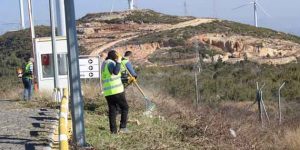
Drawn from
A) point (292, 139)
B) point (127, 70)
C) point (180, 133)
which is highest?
point (127, 70)

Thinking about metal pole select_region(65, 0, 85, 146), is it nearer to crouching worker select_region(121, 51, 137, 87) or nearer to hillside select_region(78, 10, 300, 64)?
crouching worker select_region(121, 51, 137, 87)

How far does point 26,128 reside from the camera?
1166 cm

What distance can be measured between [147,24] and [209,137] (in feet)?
212

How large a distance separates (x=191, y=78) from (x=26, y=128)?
105 feet

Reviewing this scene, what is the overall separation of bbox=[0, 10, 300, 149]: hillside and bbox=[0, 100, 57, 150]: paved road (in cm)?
82

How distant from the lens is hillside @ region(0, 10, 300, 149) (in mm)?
12336

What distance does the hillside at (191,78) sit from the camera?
40.5 feet

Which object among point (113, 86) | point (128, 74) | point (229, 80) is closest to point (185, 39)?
point (229, 80)

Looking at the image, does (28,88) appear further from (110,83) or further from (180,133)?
(180,133)

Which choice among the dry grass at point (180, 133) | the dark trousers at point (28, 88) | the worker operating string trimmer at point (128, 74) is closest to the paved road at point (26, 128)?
the dry grass at point (180, 133)

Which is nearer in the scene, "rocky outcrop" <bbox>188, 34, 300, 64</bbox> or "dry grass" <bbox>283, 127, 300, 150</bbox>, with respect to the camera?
"dry grass" <bbox>283, 127, 300, 150</bbox>

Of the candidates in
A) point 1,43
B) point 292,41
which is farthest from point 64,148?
point 1,43

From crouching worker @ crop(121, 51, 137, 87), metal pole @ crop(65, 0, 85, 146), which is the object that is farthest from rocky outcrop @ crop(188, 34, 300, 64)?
metal pole @ crop(65, 0, 85, 146)

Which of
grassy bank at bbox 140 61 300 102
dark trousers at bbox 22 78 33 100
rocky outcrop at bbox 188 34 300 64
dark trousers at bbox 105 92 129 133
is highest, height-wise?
dark trousers at bbox 105 92 129 133
